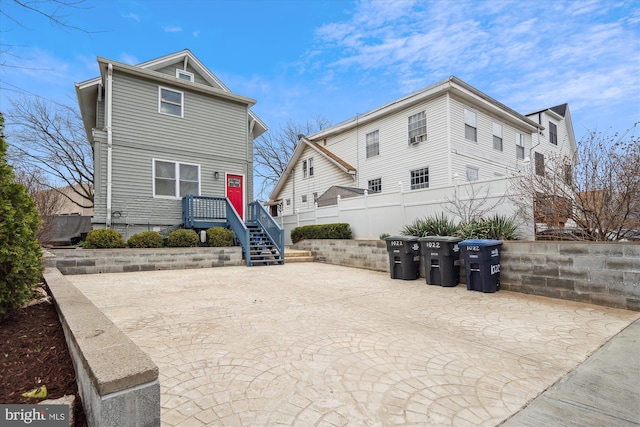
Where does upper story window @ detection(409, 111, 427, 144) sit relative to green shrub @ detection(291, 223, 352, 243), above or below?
above

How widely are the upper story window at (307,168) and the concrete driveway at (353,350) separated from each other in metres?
13.1

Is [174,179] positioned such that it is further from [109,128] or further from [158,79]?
[158,79]

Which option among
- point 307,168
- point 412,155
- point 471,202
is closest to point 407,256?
point 471,202

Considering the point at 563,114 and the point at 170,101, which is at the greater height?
the point at 563,114

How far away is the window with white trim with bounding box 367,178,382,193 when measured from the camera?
49.5 ft

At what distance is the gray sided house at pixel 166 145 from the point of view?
33.9ft

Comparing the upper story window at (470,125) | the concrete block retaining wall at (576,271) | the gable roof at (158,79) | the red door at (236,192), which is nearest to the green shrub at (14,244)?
the concrete block retaining wall at (576,271)

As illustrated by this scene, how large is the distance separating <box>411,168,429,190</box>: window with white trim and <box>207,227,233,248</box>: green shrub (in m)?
Result: 8.28

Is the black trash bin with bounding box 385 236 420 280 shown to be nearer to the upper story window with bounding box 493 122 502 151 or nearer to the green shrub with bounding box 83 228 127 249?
the green shrub with bounding box 83 228 127 249

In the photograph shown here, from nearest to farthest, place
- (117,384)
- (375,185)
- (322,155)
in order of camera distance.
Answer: (117,384) < (375,185) < (322,155)

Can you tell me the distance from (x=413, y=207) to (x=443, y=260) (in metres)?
3.35

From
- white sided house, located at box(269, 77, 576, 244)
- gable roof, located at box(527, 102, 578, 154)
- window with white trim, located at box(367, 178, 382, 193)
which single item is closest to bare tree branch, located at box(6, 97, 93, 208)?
white sided house, located at box(269, 77, 576, 244)

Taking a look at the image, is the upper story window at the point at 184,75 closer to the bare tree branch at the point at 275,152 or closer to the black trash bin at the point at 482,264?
the black trash bin at the point at 482,264

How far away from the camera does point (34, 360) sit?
225 centimetres
